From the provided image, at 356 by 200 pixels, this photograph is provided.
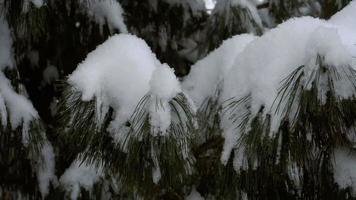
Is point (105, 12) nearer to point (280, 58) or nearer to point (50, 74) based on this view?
point (50, 74)

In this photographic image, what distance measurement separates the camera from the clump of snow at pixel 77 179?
1564mm

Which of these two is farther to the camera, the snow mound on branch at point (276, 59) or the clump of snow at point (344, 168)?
the clump of snow at point (344, 168)

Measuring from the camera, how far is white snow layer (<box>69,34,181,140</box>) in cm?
91

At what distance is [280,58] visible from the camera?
0.95 meters

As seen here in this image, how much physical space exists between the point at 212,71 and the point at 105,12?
57cm

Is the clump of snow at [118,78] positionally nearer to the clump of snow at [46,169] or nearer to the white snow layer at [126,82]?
the white snow layer at [126,82]

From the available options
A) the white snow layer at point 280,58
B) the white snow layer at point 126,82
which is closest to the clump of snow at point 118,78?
the white snow layer at point 126,82

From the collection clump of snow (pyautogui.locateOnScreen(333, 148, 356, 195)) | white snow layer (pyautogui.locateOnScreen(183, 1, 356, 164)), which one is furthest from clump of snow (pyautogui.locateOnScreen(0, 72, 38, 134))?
clump of snow (pyautogui.locateOnScreen(333, 148, 356, 195))

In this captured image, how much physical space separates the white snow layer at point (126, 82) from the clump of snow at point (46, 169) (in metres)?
0.60

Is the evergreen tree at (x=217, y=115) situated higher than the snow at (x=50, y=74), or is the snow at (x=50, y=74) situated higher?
the snow at (x=50, y=74)

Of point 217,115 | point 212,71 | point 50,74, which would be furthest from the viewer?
point 50,74

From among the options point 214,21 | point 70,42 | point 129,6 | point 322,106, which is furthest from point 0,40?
point 322,106

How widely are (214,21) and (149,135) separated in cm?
108

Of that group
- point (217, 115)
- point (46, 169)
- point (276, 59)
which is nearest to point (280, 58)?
point (276, 59)
